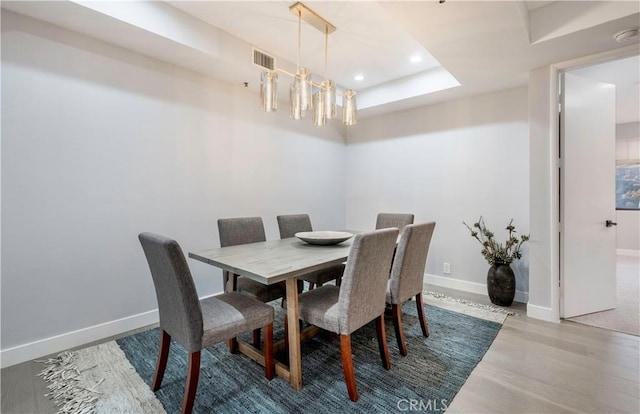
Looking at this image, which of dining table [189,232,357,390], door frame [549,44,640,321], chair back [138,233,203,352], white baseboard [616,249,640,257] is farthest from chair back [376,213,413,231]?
white baseboard [616,249,640,257]

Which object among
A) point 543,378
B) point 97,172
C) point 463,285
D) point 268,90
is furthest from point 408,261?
point 97,172

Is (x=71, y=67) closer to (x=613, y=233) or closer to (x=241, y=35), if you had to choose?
(x=241, y=35)

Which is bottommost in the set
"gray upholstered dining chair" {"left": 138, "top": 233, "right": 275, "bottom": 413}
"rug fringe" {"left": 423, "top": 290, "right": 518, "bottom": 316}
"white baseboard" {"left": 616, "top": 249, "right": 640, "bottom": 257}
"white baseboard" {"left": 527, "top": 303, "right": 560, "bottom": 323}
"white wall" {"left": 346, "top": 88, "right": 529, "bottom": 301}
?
"rug fringe" {"left": 423, "top": 290, "right": 518, "bottom": 316}

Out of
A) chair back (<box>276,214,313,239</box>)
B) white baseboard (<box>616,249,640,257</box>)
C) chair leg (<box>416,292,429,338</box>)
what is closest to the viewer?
chair leg (<box>416,292,429,338</box>)

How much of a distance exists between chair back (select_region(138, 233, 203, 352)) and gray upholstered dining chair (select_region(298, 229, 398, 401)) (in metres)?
0.65

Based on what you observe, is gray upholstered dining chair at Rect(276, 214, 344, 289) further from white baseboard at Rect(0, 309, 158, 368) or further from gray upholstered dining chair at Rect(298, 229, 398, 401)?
white baseboard at Rect(0, 309, 158, 368)

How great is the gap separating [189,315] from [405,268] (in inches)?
56.5

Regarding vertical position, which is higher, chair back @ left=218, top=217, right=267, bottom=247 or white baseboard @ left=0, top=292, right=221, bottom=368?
chair back @ left=218, top=217, right=267, bottom=247

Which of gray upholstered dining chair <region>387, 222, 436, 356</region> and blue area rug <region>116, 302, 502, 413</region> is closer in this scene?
blue area rug <region>116, 302, 502, 413</region>

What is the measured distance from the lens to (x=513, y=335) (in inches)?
92.9

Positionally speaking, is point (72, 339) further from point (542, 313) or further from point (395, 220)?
point (542, 313)

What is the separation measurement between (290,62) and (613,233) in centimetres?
382

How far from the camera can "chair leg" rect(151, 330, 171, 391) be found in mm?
1668

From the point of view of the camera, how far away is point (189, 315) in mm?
1404
